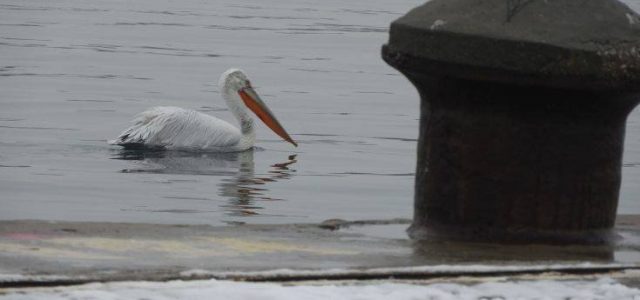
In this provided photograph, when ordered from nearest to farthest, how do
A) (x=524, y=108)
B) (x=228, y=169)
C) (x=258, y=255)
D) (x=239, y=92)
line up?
(x=258, y=255), (x=524, y=108), (x=228, y=169), (x=239, y=92)

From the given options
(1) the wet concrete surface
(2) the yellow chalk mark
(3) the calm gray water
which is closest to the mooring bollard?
(1) the wet concrete surface

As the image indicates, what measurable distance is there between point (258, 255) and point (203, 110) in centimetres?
1594

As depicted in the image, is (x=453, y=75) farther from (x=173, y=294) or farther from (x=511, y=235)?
(x=173, y=294)

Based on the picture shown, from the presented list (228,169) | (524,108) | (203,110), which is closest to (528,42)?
(524,108)

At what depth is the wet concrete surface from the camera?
474 centimetres

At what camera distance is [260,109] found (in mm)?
18281

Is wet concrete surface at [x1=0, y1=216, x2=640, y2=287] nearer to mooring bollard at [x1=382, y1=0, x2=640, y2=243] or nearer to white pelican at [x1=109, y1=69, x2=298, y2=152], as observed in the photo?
mooring bollard at [x1=382, y1=0, x2=640, y2=243]

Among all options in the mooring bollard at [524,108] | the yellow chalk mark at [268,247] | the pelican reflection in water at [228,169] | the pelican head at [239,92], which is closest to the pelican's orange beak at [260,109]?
the pelican head at [239,92]

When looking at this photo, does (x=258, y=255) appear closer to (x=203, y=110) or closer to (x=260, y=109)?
(x=260, y=109)

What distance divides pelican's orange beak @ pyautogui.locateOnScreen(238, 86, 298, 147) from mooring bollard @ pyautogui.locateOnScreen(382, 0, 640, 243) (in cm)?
1115

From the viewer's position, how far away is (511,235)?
6.12 meters

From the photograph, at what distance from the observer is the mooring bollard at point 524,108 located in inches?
232

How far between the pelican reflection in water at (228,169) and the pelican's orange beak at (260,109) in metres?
0.47

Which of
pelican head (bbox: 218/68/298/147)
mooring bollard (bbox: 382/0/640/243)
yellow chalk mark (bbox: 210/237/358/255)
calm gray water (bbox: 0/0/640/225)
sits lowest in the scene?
calm gray water (bbox: 0/0/640/225)
